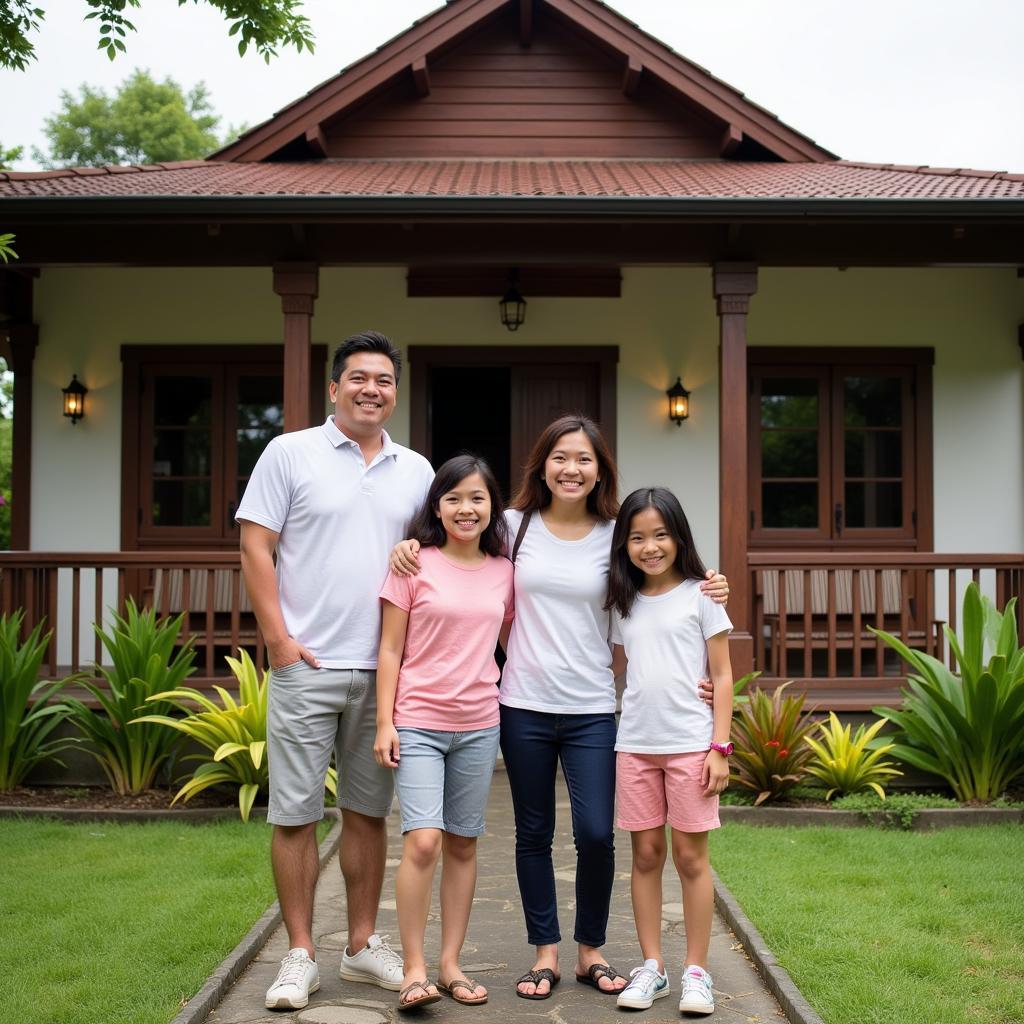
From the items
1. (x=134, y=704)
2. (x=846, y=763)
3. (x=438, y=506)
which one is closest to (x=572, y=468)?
(x=438, y=506)

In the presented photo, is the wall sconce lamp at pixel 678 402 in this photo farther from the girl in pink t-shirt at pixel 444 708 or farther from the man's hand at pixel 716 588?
the girl in pink t-shirt at pixel 444 708

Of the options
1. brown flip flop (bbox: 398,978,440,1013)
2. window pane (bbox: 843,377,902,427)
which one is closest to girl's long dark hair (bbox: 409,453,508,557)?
brown flip flop (bbox: 398,978,440,1013)

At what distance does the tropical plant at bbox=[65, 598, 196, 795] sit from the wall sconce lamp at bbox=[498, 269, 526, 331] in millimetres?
4007

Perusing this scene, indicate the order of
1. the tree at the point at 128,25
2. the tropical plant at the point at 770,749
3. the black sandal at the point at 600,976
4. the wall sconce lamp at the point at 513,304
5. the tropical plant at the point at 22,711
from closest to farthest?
the black sandal at the point at 600,976, the tree at the point at 128,25, the tropical plant at the point at 770,749, the tropical plant at the point at 22,711, the wall sconce lamp at the point at 513,304

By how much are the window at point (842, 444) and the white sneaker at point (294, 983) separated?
6.54 meters

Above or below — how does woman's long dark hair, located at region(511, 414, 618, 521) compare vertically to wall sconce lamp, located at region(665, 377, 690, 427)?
below

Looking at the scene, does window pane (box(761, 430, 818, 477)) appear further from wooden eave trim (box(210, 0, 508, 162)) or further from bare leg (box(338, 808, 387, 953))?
bare leg (box(338, 808, 387, 953))

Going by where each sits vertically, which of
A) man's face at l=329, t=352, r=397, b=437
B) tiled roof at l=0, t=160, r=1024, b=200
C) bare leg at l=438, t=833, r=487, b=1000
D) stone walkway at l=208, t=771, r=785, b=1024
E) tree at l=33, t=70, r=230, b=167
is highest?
tree at l=33, t=70, r=230, b=167

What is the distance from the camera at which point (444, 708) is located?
349cm

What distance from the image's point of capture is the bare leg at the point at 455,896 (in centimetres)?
354

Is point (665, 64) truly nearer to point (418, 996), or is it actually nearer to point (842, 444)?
point (842, 444)

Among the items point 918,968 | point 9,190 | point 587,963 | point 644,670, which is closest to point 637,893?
point 587,963

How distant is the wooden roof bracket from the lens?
9.46 metres

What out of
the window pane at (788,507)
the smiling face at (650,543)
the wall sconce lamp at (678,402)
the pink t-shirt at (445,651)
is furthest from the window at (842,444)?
the pink t-shirt at (445,651)
